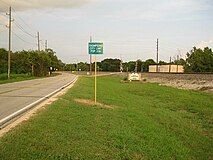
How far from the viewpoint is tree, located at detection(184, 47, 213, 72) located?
93106mm

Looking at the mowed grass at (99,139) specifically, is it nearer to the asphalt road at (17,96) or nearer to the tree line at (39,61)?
the asphalt road at (17,96)

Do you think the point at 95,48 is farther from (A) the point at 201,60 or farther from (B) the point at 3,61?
(A) the point at 201,60

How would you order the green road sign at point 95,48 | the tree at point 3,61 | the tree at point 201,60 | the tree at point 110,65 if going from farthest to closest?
the tree at point 110,65 < the tree at point 201,60 < the tree at point 3,61 < the green road sign at point 95,48

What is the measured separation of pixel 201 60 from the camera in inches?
3718

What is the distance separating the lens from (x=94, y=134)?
10.3 metres

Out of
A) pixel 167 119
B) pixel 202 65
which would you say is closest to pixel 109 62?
pixel 202 65

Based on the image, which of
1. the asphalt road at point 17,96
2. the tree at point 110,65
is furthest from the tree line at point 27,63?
the tree at point 110,65

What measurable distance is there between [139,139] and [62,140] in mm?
2429

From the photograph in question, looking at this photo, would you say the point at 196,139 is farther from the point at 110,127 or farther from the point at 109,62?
the point at 109,62

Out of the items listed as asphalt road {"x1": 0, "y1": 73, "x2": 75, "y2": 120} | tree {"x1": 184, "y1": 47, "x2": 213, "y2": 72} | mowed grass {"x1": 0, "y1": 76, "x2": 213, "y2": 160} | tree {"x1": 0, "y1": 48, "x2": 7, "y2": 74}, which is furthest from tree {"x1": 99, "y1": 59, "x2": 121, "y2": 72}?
mowed grass {"x1": 0, "y1": 76, "x2": 213, "y2": 160}

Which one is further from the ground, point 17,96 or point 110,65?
point 110,65

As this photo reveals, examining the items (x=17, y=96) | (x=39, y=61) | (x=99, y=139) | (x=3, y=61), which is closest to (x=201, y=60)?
(x=39, y=61)

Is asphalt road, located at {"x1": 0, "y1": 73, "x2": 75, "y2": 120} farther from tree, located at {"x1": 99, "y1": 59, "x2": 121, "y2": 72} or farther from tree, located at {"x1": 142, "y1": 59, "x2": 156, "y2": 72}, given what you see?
tree, located at {"x1": 99, "y1": 59, "x2": 121, "y2": 72}

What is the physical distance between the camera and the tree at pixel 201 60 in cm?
9311
